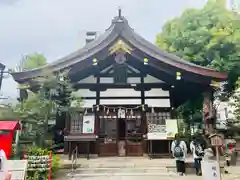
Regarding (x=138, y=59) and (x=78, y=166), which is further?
(x=138, y=59)

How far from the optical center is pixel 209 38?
17703mm

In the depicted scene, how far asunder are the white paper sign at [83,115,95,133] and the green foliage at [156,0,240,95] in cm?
818

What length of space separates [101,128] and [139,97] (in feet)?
8.08

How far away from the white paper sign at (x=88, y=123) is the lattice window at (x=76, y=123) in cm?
21

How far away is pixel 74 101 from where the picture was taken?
1178cm

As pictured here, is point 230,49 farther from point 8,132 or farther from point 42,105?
point 8,132

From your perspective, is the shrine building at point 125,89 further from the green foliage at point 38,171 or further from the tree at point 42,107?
the green foliage at point 38,171

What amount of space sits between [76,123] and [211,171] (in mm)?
7578

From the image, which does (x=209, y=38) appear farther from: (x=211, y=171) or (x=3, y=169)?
(x=3, y=169)

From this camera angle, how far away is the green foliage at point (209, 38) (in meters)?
16.7

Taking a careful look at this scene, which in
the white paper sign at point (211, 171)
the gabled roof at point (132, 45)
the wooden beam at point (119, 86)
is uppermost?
the gabled roof at point (132, 45)

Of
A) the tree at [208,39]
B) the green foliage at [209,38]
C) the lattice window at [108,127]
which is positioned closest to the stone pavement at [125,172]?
the lattice window at [108,127]

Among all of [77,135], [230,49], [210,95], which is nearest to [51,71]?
[77,135]

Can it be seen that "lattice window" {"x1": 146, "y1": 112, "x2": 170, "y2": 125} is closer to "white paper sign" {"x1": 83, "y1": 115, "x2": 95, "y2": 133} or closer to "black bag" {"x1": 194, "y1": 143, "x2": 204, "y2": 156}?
"white paper sign" {"x1": 83, "y1": 115, "x2": 95, "y2": 133}
